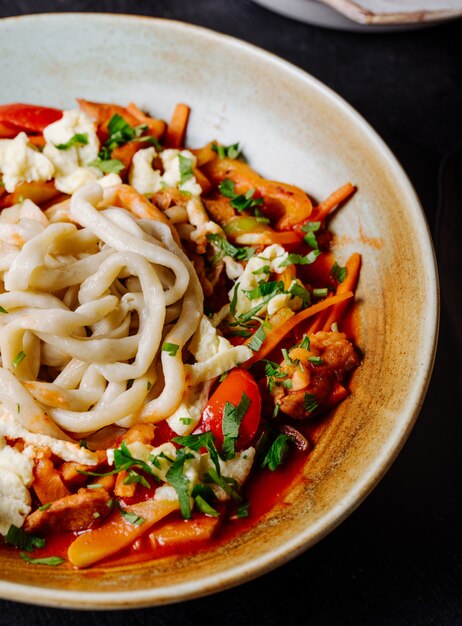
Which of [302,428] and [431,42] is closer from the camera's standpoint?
[302,428]

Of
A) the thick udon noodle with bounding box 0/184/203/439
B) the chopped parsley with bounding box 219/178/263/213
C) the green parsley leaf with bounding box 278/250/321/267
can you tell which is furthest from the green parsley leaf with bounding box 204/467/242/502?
the chopped parsley with bounding box 219/178/263/213

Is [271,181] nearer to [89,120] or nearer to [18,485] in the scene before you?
[89,120]

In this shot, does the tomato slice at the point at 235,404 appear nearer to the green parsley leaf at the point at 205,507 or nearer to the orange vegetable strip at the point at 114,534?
the green parsley leaf at the point at 205,507

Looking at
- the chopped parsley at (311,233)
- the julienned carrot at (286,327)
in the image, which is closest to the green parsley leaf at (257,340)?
the julienned carrot at (286,327)

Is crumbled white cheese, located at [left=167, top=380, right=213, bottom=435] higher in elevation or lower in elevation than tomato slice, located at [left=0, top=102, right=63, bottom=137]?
lower

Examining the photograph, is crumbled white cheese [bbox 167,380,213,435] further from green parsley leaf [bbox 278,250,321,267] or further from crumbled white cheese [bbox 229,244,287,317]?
green parsley leaf [bbox 278,250,321,267]

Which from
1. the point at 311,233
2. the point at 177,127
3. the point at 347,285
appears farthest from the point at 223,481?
the point at 177,127

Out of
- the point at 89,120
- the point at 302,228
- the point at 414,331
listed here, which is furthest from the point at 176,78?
the point at 414,331
